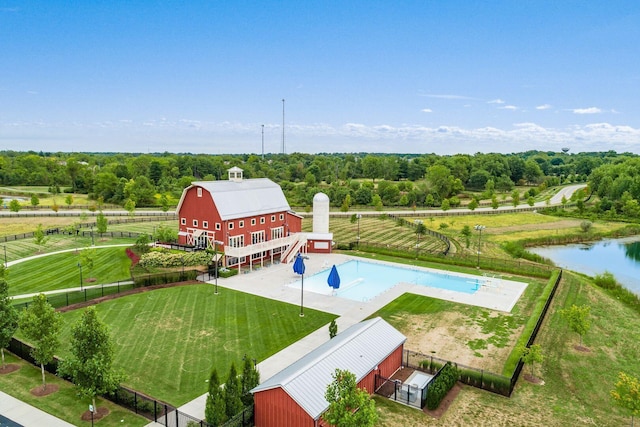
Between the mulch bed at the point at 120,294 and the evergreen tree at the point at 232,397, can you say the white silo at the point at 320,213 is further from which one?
the evergreen tree at the point at 232,397

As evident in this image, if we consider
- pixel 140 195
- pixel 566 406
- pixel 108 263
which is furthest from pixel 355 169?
pixel 566 406

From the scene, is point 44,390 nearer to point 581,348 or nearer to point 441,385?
point 441,385

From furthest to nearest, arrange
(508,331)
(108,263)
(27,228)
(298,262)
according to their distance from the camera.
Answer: (27,228) → (108,263) → (298,262) → (508,331)

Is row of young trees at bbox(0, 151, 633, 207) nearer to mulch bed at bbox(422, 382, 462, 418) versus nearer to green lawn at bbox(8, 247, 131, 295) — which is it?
green lawn at bbox(8, 247, 131, 295)

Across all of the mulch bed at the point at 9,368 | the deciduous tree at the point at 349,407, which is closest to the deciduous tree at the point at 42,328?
the mulch bed at the point at 9,368

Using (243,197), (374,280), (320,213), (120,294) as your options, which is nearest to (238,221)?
(243,197)

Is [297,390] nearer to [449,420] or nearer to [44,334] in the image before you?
[449,420]
